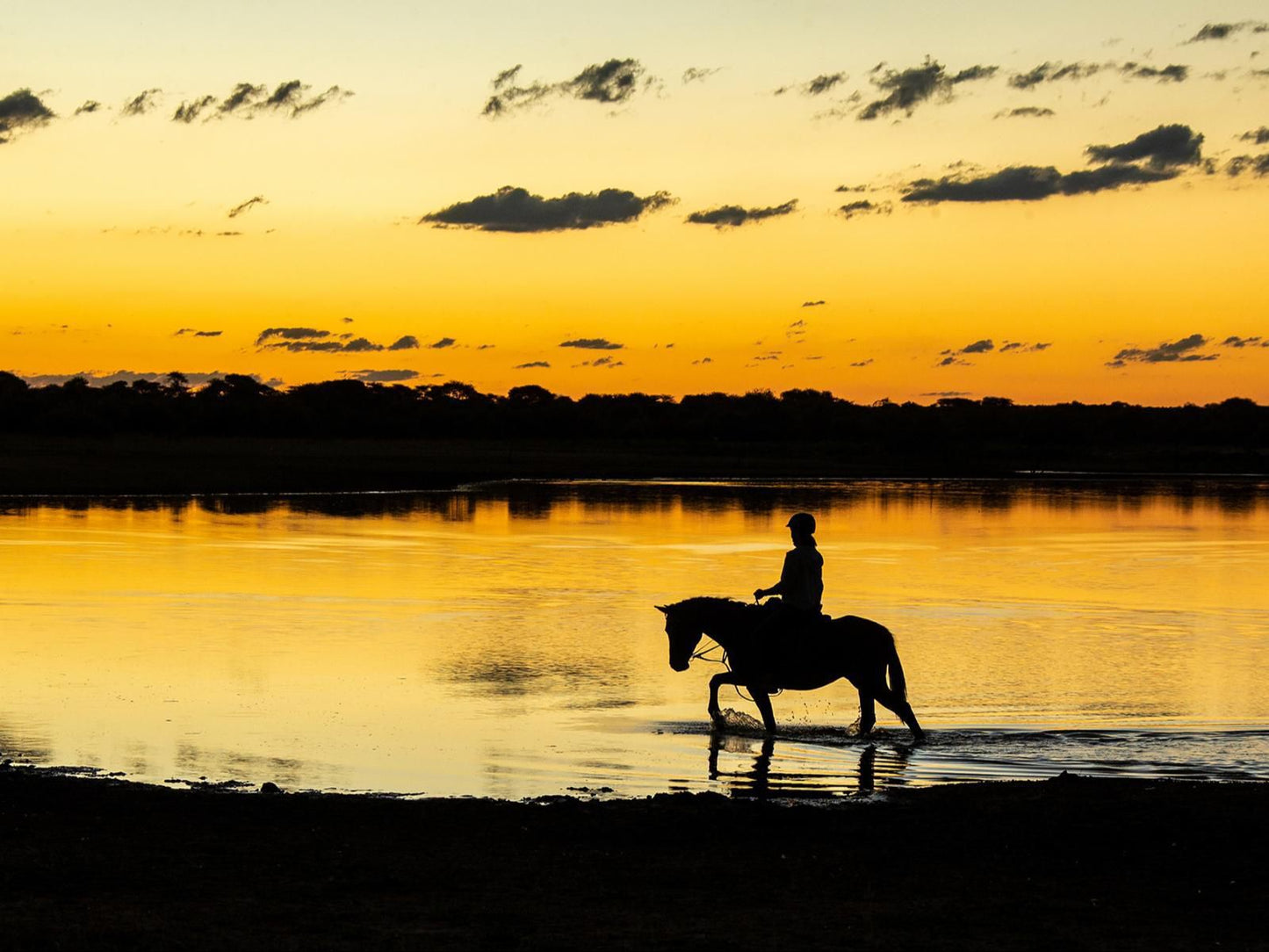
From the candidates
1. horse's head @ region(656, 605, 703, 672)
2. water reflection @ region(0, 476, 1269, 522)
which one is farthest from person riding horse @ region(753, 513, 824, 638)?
water reflection @ region(0, 476, 1269, 522)

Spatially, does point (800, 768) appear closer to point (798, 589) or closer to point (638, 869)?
point (798, 589)

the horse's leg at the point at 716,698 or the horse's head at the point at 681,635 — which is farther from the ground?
the horse's head at the point at 681,635

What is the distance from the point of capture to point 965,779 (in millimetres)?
11773

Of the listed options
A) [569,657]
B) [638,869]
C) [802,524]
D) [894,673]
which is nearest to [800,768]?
[894,673]

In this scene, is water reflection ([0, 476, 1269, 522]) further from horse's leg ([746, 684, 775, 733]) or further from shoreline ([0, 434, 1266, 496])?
horse's leg ([746, 684, 775, 733])

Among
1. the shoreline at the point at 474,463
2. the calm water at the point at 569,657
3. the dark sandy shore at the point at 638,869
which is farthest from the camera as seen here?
the shoreline at the point at 474,463

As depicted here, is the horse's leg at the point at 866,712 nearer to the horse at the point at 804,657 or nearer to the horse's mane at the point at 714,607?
the horse at the point at 804,657

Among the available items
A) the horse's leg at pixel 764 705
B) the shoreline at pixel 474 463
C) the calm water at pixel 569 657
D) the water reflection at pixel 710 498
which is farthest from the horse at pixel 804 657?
the shoreline at pixel 474 463

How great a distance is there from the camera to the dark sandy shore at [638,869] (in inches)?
286

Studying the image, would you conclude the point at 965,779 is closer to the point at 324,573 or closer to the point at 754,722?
the point at 754,722

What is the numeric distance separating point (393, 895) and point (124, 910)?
131 cm

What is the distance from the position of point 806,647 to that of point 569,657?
554cm

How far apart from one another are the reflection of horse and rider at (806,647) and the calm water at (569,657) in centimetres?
44

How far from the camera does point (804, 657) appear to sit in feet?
44.2
